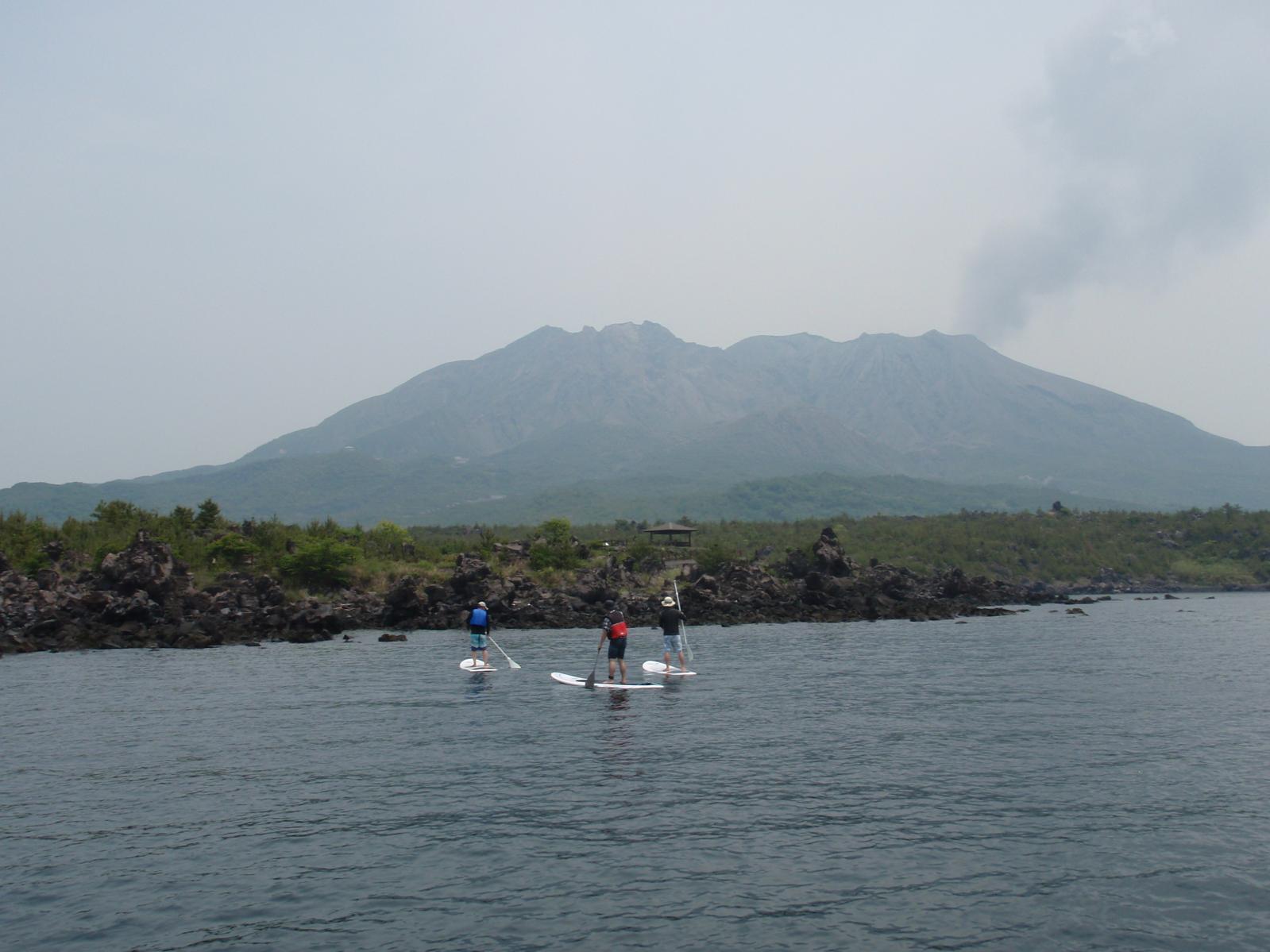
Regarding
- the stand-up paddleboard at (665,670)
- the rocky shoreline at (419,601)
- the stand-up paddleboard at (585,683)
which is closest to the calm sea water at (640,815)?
the stand-up paddleboard at (585,683)

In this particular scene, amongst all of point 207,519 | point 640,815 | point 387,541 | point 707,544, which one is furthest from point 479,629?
point 707,544

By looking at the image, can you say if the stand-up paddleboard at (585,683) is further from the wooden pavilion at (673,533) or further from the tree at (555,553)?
the wooden pavilion at (673,533)

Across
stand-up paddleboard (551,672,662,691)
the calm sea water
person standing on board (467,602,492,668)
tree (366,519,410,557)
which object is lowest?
the calm sea water

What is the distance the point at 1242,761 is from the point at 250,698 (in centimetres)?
3279

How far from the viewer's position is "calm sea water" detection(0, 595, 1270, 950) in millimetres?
15445

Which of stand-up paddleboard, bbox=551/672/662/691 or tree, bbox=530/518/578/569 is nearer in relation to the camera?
stand-up paddleboard, bbox=551/672/662/691

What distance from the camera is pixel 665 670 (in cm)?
4331

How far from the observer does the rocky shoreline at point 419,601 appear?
201 feet

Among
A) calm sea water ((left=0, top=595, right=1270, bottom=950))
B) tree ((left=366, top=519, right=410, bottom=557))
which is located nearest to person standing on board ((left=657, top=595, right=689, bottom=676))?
calm sea water ((left=0, top=595, right=1270, bottom=950))

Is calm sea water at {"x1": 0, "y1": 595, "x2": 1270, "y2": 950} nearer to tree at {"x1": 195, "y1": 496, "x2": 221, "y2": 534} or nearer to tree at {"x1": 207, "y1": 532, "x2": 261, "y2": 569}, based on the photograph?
tree at {"x1": 207, "y1": 532, "x2": 261, "y2": 569}

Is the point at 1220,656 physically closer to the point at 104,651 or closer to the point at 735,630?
the point at 735,630

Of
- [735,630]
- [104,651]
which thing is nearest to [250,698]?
[104,651]

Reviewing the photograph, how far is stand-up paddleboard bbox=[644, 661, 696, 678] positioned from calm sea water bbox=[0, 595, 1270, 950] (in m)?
1.77

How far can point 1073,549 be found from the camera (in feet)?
442
